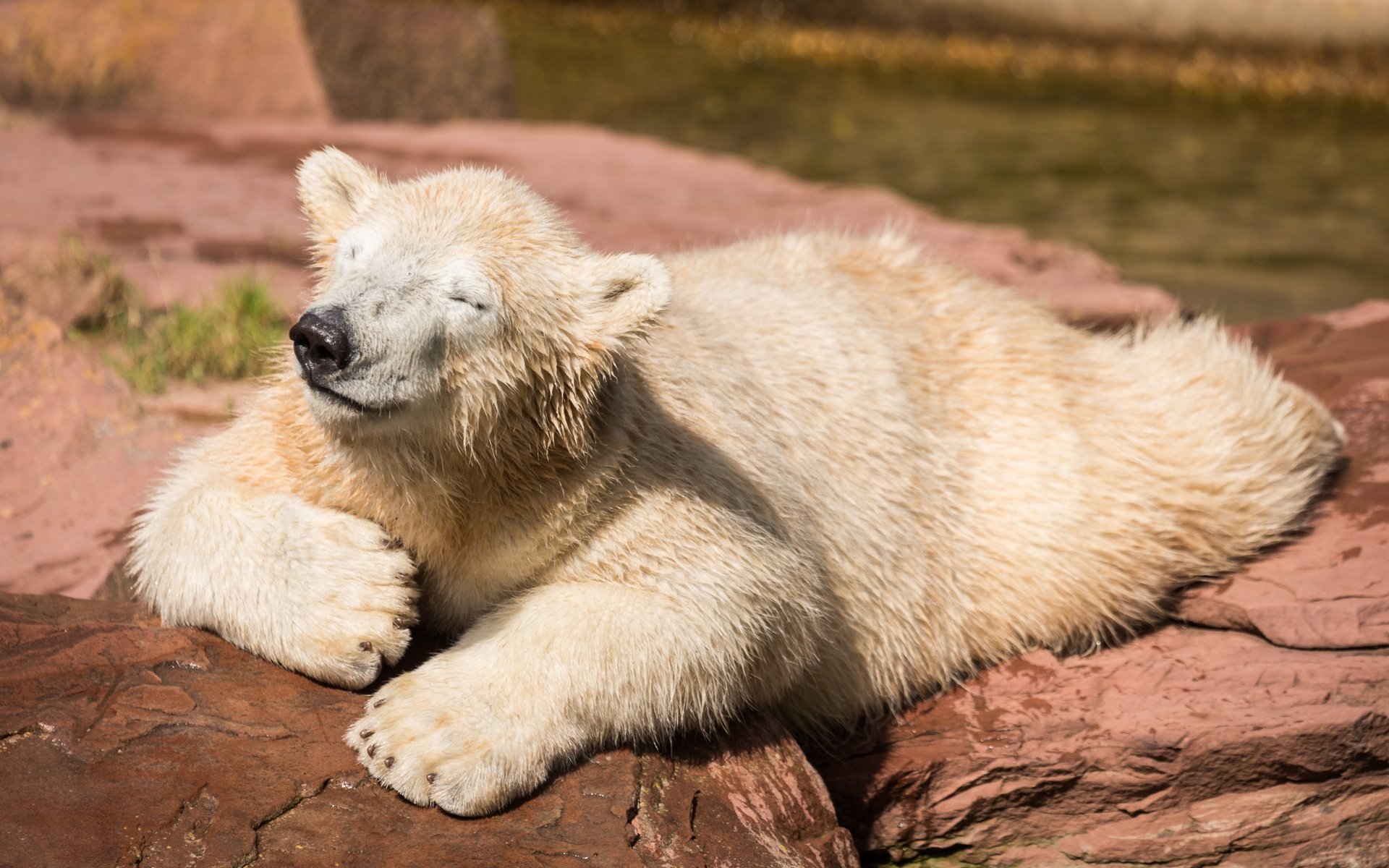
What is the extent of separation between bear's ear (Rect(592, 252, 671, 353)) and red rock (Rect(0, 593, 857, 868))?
118 cm

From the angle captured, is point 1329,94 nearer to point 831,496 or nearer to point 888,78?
point 888,78

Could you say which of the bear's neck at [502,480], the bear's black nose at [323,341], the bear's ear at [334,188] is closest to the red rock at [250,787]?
the bear's neck at [502,480]

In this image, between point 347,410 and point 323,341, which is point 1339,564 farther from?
point 323,341

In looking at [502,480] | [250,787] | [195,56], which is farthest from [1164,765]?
[195,56]

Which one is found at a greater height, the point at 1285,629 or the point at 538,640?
the point at 538,640

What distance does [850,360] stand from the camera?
16.1 ft

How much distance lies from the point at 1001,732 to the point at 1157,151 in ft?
40.4

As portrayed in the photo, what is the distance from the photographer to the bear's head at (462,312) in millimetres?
3412

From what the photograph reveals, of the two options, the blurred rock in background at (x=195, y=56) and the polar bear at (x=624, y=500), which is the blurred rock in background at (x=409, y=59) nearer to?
the blurred rock in background at (x=195, y=56)

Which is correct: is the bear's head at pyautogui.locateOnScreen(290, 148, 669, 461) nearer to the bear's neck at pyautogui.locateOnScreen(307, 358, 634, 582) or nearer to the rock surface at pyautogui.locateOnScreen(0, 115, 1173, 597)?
the bear's neck at pyautogui.locateOnScreen(307, 358, 634, 582)

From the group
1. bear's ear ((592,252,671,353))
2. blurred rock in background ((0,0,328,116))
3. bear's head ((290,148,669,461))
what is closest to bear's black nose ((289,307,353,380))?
bear's head ((290,148,669,461))

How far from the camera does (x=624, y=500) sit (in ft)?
12.8

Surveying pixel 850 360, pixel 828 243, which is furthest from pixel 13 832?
pixel 828 243

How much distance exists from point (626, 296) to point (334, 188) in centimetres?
97
